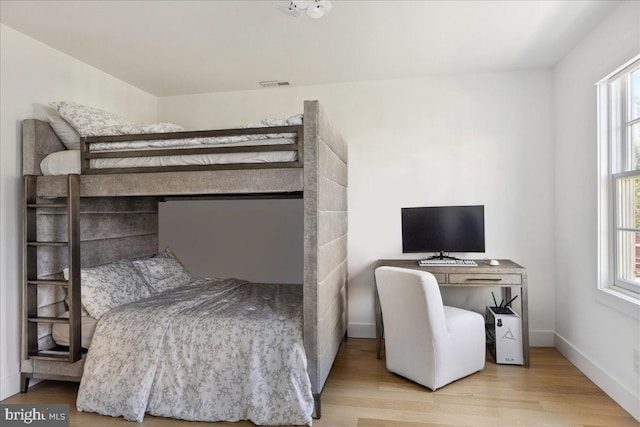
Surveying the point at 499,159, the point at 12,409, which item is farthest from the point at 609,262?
the point at 12,409

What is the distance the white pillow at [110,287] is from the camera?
2.57m

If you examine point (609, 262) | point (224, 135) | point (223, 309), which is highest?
point (224, 135)

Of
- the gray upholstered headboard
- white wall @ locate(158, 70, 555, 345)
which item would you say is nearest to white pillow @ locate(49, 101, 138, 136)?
the gray upholstered headboard

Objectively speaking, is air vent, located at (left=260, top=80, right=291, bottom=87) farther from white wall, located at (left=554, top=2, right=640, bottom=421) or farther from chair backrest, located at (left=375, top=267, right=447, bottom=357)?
white wall, located at (left=554, top=2, right=640, bottom=421)

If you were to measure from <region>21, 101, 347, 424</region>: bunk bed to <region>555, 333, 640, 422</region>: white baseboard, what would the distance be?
1.82 meters

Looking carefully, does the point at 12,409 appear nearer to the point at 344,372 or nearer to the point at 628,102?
the point at 344,372

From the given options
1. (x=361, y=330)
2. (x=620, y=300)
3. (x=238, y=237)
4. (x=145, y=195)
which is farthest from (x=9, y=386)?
(x=620, y=300)

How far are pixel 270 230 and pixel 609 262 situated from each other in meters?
2.83

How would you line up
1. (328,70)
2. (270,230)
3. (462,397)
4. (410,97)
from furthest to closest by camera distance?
(270,230), (410,97), (328,70), (462,397)

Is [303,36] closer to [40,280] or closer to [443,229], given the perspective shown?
[443,229]

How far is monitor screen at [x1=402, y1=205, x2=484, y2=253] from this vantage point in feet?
11.0

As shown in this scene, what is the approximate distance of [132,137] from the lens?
2.43 meters

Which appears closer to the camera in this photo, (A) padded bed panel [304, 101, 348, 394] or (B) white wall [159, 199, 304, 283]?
(A) padded bed panel [304, 101, 348, 394]

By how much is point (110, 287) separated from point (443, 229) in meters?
2.75
